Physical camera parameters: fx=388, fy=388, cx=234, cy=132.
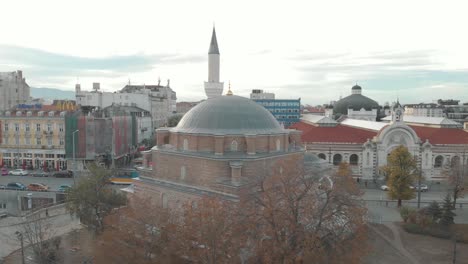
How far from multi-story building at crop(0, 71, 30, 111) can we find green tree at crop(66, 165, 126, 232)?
180 feet

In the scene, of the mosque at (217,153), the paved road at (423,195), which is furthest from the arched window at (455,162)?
the mosque at (217,153)

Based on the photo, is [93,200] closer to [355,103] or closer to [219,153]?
[219,153]

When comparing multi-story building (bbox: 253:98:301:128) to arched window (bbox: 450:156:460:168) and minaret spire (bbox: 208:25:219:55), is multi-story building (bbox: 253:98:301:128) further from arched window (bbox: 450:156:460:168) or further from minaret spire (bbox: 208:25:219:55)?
minaret spire (bbox: 208:25:219:55)

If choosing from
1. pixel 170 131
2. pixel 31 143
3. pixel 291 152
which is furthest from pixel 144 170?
pixel 31 143

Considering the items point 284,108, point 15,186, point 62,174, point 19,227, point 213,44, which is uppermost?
point 213,44

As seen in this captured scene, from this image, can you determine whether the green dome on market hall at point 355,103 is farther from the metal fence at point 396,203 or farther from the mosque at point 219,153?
the mosque at point 219,153

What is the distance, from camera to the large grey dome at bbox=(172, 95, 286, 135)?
25327 mm

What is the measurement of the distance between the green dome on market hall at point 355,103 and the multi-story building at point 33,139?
5160 cm

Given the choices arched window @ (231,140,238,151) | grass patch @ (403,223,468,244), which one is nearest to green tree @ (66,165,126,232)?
arched window @ (231,140,238,151)

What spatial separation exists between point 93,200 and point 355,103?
61.1 meters

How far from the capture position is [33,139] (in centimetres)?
5091

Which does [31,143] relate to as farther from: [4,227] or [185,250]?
[185,250]

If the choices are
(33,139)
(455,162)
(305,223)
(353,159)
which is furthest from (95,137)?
(455,162)

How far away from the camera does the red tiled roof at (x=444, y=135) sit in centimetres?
4603
